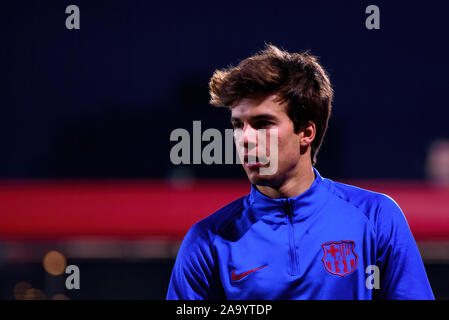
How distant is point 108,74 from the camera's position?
7.16 m

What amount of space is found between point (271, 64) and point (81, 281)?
2644 mm

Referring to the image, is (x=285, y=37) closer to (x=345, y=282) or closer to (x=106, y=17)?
(x=106, y=17)

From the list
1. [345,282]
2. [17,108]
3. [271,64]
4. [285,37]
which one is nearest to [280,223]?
[345,282]

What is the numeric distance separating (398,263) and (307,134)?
48cm

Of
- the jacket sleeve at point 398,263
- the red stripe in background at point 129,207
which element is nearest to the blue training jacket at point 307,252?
the jacket sleeve at point 398,263

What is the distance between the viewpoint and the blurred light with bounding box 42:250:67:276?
345 centimetres

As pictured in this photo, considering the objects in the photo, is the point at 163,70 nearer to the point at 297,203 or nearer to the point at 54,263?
the point at 54,263

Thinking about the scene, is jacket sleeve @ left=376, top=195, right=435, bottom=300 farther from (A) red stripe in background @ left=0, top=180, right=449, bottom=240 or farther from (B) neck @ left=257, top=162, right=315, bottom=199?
(A) red stripe in background @ left=0, top=180, right=449, bottom=240

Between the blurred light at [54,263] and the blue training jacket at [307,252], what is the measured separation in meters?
2.05

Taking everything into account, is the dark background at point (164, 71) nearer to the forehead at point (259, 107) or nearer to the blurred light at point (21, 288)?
the blurred light at point (21, 288)

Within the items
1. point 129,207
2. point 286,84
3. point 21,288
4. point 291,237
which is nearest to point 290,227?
point 291,237

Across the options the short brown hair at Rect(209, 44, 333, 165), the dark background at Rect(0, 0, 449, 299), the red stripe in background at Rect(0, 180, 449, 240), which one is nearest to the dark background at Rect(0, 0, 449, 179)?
the dark background at Rect(0, 0, 449, 299)

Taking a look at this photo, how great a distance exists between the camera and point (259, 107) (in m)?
→ 1.58

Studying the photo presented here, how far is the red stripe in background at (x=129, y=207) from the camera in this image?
3.44 m
